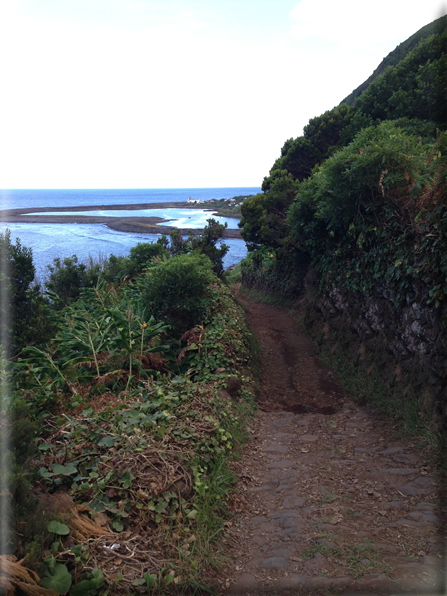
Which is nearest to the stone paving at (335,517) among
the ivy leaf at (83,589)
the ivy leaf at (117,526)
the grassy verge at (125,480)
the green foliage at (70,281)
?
the grassy verge at (125,480)

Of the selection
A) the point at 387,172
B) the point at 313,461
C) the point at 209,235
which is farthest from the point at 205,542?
the point at 209,235

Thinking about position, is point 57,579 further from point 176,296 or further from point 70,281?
point 70,281

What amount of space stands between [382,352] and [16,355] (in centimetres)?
628

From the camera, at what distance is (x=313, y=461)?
4.88 metres

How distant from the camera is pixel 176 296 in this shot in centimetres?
805

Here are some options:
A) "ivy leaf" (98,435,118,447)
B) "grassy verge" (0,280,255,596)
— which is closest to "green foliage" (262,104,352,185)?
"grassy verge" (0,280,255,596)

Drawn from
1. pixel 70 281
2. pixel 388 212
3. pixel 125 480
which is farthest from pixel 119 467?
pixel 70 281

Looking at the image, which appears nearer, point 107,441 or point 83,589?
point 83,589

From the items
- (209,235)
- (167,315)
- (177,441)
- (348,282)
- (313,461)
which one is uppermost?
(209,235)

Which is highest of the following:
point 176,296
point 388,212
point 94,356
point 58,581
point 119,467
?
point 388,212

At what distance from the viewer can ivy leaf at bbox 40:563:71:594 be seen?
2.37 meters

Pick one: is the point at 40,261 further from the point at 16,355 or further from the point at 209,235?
the point at 16,355

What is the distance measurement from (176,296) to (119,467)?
4883 millimetres

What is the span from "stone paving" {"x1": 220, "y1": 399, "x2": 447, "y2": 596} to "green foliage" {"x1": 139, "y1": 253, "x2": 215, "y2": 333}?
3.03 metres
